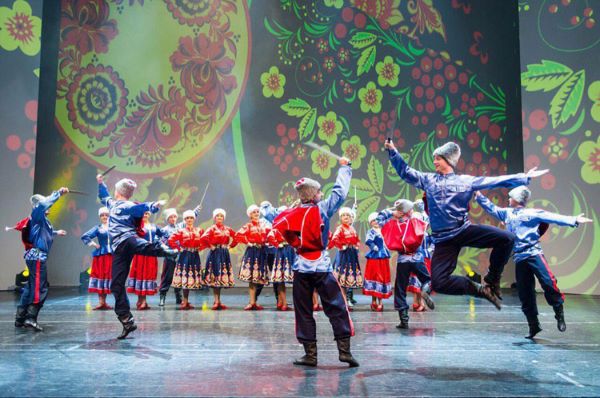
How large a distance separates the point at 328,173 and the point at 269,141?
4.16 ft

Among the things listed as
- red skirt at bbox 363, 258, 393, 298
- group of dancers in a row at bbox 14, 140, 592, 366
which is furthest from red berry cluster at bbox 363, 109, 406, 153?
red skirt at bbox 363, 258, 393, 298

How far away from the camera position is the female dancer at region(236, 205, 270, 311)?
736cm

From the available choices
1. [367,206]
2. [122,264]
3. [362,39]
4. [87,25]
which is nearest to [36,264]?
[122,264]

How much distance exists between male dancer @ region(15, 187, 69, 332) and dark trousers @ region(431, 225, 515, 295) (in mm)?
3530

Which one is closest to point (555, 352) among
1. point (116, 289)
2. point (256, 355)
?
point (256, 355)

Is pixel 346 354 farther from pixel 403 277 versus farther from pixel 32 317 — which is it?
pixel 32 317

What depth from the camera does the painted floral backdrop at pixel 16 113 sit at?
9.30 metres

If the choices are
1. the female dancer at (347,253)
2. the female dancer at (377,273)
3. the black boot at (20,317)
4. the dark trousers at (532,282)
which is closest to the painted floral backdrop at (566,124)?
the female dancer at (377,273)

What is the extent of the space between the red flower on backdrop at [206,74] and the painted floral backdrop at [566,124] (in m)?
5.40

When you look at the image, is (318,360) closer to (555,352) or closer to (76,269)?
(555,352)

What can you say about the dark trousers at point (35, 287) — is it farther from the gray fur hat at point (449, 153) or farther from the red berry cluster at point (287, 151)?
the red berry cluster at point (287, 151)

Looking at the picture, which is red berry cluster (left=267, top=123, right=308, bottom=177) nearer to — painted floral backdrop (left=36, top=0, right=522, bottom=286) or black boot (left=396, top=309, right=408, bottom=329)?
painted floral backdrop (left=36, top=0, right=522, bottom=286)

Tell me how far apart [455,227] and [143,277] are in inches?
188

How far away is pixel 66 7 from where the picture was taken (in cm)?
1050
